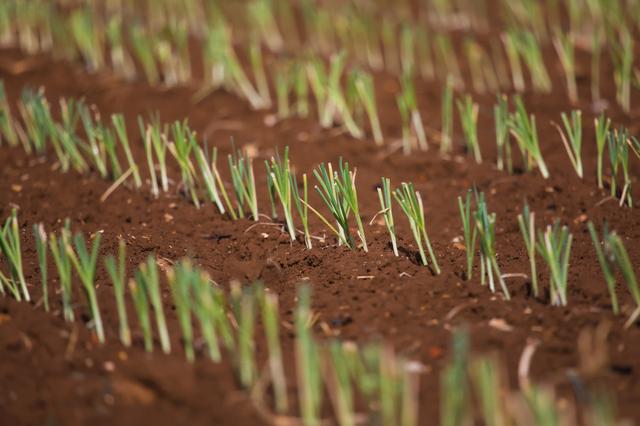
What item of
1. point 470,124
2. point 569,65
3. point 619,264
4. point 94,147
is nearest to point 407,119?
point 470,124

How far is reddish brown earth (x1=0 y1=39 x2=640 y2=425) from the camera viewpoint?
1.86m

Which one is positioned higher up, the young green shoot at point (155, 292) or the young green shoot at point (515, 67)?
the young green shoot at point (515, 67)

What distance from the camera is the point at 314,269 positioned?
8.18 ft

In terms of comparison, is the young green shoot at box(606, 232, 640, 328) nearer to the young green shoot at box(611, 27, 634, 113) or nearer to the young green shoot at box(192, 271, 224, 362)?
the young green shoot at box(192, 271, 224, 362)

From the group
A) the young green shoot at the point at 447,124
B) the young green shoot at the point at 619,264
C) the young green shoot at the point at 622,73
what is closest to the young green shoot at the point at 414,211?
the young green shoot at the point at 619,264

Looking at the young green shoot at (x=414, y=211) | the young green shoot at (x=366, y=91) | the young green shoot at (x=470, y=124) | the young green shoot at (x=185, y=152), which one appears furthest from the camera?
the young green shoot at (x=366, y=91)

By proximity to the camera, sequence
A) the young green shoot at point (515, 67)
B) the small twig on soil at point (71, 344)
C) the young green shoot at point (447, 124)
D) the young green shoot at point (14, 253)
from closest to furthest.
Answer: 1. the small twig on soil at point (71, 344)
2. the young green shoot at point (14, 253)
3. the young green shoot at point (447, 124)
4. the young green shoot at point (515, 67)

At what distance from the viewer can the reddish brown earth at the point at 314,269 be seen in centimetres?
186

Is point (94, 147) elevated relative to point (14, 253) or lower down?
elevated

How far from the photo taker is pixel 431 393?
74.1 inches

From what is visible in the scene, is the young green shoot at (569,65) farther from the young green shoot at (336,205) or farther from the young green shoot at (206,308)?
the young green shoot at (206,308)

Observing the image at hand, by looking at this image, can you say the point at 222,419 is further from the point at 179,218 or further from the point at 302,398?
the point at 179,218

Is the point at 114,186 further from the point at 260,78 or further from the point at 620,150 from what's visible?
the point at 620,150

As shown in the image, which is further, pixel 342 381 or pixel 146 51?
pixel 146 51
